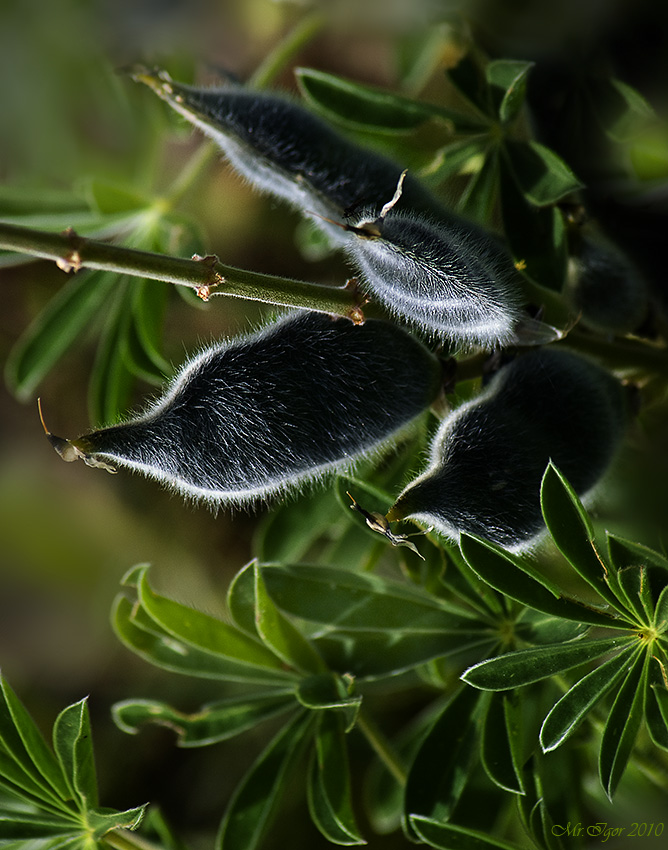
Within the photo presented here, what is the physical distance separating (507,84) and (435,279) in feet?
2.39

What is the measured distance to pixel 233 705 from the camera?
1.57 metres

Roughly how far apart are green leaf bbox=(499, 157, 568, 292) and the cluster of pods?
0.39 ft

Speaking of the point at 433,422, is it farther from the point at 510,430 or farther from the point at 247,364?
the point at 247,364

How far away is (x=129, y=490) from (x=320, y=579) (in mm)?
1868

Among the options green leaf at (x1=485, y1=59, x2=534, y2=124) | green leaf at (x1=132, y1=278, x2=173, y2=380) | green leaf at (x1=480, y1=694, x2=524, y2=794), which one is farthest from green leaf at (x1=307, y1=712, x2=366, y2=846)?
green leaf at (x1=485, y1=59, x2=534, y2=124)

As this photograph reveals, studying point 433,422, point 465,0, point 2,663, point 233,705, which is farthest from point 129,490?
point 465,0

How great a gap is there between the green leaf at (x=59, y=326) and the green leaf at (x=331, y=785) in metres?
1.22

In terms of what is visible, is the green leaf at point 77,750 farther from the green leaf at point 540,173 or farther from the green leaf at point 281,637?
the green leaf at point 540,173

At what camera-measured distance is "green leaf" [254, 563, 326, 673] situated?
141cm

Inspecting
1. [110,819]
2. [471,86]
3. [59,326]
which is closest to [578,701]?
[110,819]

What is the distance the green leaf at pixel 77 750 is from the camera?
1.33m

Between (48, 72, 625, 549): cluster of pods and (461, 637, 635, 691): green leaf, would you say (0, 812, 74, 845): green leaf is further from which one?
(461, 637, 635, 691): green leaf

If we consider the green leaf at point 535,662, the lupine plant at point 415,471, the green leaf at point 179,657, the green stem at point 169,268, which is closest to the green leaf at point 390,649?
the lupine plant at point 415,471

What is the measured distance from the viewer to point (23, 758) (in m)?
1.42
